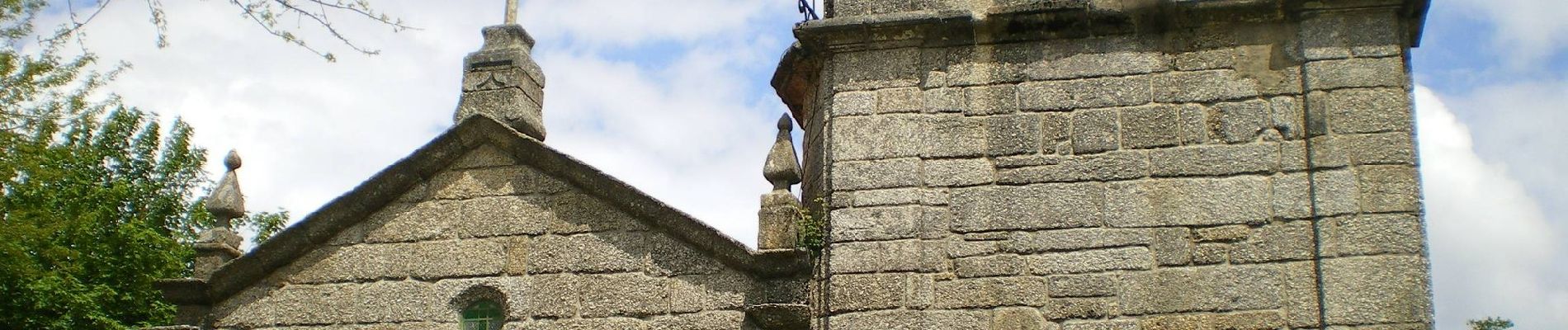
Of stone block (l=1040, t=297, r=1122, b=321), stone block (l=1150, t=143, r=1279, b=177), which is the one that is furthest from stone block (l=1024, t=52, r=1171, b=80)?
stone block (l=1040, t=297, r=1122, b=321)

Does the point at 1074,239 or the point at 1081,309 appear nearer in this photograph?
the point at 1081,309

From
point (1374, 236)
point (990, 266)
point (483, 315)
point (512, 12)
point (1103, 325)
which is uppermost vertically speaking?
point (512, 12)

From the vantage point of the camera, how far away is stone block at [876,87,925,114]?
8.49 m

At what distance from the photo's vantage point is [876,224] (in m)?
8.25

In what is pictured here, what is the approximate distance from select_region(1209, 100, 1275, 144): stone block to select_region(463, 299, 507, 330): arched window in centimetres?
399

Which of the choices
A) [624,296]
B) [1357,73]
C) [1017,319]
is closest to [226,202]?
[624,296]

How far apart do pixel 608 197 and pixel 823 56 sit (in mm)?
1434

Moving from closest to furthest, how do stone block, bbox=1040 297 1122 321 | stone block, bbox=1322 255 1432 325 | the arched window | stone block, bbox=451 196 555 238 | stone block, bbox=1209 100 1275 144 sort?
stone block, bbox=1322 255 1432 325, stone block, bbox=1040 297 1122 321, stone block, bbox=1209 100 1275 144, the arched window, stone block, bbox=451 196 555 238

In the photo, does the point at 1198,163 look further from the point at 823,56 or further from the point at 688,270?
the point at 688,270

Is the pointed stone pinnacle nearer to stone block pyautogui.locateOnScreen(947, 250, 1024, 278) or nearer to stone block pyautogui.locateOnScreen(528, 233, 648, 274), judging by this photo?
stone block pyautogui.locateOnScreen(528, 233, 648, 274)

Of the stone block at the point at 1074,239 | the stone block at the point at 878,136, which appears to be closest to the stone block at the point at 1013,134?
the stone block at the point at 878,136

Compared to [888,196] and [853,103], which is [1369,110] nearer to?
[888,196]

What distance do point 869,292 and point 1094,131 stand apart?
1432mm

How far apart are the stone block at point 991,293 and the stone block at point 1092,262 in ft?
0.24
